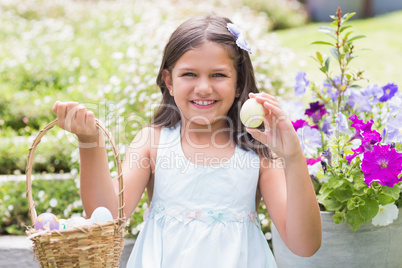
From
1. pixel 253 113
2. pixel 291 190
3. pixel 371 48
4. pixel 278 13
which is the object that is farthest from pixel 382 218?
pixel 278 13

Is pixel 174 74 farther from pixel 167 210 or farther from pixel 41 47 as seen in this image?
pixel 41 47

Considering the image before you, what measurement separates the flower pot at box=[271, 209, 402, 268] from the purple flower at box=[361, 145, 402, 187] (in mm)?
278

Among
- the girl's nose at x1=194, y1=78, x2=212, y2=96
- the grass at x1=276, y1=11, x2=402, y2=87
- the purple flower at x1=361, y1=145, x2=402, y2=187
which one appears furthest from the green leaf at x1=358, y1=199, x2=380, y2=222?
the grass at x1=276, y1=11, x2=402, y2=87

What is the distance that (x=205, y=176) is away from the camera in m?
2.01

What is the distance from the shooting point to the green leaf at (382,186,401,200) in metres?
1.96

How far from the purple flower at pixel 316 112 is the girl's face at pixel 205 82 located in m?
0.58

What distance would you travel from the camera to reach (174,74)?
202 centimetres

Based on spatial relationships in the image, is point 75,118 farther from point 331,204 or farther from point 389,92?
point 389,92

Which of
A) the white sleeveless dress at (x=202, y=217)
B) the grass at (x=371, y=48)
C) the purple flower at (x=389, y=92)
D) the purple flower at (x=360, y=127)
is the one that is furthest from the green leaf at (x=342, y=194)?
the grass at (x=371, y=48)

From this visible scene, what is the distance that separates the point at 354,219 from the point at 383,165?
260 mm

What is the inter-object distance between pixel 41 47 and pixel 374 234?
5.35 m

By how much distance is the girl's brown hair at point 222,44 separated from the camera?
1.98 m

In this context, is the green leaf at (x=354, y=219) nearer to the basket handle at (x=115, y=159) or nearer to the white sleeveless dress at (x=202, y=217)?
the white sleeveless dress at (x=202, y=217)

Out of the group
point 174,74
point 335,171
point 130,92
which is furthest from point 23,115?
point 335,171
